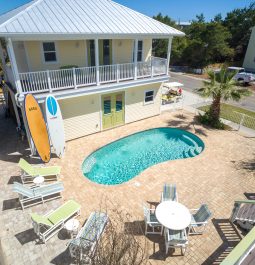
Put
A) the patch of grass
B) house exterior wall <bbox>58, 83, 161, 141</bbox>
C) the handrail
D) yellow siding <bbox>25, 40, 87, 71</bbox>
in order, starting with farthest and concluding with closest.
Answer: the patch of grass → house exterior wall <bbox>58, 83, 161, 141</bbox> → yellow siding <bbox>25, 40, 87, 71</bbox> → the handrail

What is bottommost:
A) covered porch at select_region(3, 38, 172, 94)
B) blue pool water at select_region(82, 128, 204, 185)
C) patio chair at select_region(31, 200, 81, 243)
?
blue pool water at select_region(82, 128, 204, 185)

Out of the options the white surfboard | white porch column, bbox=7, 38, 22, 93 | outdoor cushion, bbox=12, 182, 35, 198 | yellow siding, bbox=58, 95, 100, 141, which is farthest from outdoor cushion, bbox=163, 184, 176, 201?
white porch column, bbox=7, 38, 22, 93

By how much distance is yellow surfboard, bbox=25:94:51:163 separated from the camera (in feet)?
Answer: 35.2

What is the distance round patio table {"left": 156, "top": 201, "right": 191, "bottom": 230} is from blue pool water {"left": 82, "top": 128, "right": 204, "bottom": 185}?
3801 mm

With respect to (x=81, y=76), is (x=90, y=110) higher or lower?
lower

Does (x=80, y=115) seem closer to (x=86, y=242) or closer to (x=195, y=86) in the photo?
(x=86, y=242)

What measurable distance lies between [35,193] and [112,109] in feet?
28.4

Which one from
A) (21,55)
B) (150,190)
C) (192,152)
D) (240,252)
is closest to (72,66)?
(21,55)

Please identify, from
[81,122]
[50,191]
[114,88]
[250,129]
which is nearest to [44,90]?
[81,122]

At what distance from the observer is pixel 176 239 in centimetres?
681

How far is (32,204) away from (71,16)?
1086 centimetres

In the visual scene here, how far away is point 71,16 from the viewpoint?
39.9 ft

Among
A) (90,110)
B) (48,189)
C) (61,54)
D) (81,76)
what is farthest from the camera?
(90,110)

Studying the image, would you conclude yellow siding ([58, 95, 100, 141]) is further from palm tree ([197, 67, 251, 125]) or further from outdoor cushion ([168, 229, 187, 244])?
outdoor cushion ([168, 229, 187, 244])
